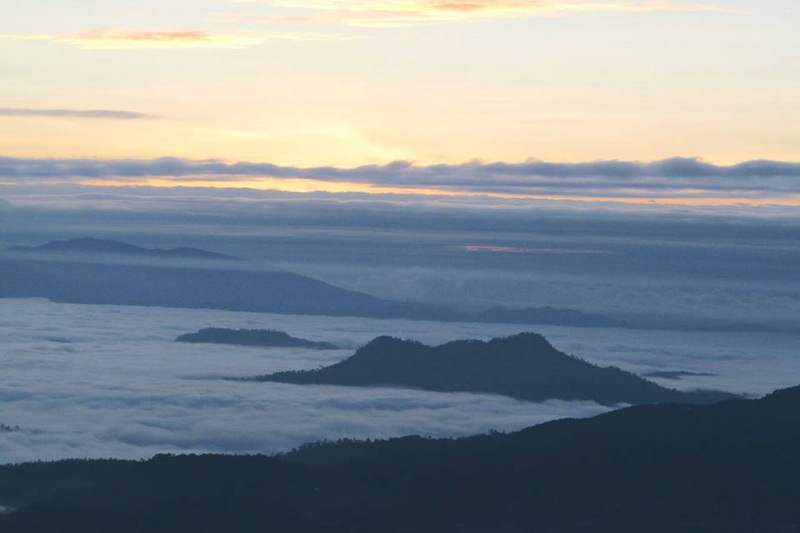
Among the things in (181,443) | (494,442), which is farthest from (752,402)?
(181,443)

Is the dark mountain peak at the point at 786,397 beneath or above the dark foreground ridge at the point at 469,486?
above

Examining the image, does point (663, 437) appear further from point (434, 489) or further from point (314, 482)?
point (314, 482)

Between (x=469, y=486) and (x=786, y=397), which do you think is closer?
(x=469, y=486)

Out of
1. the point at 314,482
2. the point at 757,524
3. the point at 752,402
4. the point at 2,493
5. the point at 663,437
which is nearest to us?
the point at 757,524

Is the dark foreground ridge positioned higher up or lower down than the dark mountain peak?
lower down

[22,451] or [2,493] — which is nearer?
[2,493]

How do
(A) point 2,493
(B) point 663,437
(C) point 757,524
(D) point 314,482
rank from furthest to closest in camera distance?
(B) point 663,437, (D) point 314,482, (A) point 2,493, (C) point 757,524

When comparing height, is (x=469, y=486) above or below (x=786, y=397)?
below

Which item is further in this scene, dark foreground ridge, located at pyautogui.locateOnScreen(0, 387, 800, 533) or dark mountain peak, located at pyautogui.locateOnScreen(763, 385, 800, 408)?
dark mountain peak, located at pyautogui.locateOnScreen(763, 385, 800, 408)
